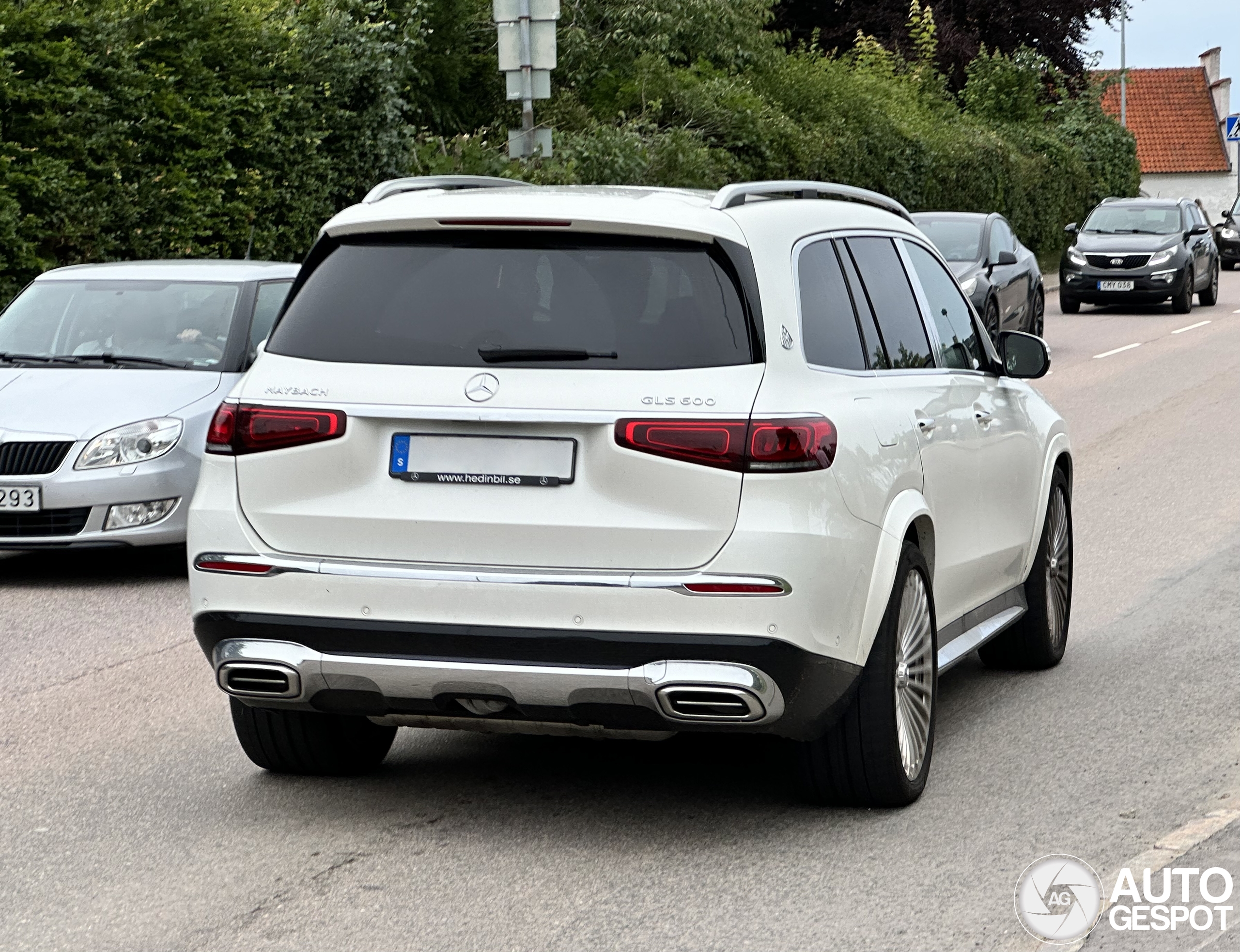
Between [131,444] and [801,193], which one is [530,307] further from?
[131,444]

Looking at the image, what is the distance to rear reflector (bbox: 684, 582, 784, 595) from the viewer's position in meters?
4.89

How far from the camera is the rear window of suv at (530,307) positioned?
16.6 feet

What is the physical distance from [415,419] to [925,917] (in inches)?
70.2

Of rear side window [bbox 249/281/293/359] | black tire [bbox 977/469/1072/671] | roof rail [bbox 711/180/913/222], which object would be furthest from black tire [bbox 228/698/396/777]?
rear side window [bbox 249/281/293/359]

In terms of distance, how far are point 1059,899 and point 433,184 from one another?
9.33 feet

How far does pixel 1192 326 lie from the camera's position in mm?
27797

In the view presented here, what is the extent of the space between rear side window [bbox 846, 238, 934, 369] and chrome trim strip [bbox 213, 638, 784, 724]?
1.43 meters

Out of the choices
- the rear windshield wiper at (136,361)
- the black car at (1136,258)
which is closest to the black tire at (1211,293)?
the black car at (1136,258)

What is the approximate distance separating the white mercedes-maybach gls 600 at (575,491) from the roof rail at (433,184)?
8 centimetres

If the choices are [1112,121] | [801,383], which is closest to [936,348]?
[801,383]

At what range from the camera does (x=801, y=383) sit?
5.10 metres

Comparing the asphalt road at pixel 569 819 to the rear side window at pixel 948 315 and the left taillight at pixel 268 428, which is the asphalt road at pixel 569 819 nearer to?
the left taillight at pixel 268 428

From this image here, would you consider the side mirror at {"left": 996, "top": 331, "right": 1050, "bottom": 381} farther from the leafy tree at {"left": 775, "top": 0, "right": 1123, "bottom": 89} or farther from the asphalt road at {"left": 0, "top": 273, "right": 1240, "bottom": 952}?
the leafy tree at {"left": 775, "top": 0, "right": 1123, "bottom": 89}

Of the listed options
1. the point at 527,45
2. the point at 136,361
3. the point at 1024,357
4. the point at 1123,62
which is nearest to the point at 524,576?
the point at 1024,357
